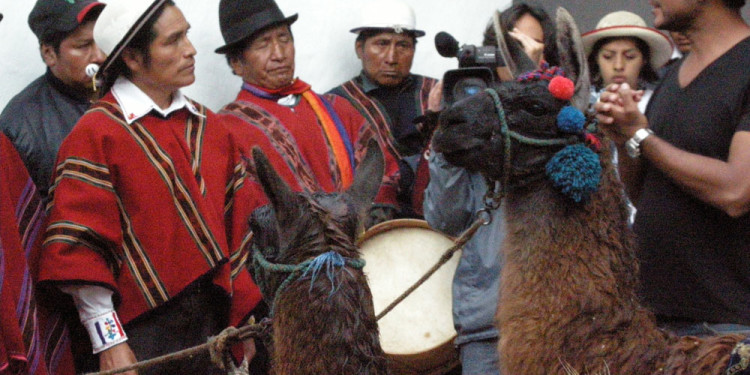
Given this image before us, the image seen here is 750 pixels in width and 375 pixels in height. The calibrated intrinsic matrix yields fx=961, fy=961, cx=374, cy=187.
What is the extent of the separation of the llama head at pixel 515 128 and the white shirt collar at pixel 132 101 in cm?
122

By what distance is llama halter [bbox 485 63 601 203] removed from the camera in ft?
8.85

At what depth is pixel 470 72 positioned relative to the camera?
3.46 m

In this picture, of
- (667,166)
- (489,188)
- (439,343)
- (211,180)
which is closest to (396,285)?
(439,343)

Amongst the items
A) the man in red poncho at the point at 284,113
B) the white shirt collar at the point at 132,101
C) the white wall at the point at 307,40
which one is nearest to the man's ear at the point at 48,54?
the white wall at the point at 307,40

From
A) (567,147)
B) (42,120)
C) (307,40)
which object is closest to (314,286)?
(567,147)

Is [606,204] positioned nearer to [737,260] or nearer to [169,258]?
[737,260]

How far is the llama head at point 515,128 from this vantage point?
9.19ft

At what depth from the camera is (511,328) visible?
2.72 metres

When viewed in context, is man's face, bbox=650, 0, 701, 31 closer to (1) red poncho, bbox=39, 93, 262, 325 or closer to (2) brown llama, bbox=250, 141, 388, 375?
(2) brown llama, bbox=250, 141, 388, 375

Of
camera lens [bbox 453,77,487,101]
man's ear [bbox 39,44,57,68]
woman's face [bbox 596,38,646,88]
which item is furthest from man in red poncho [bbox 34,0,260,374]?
woman's face [bbox 596,38,646,88]

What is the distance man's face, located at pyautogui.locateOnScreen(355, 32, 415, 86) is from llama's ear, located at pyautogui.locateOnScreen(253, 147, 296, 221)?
2.92 metres

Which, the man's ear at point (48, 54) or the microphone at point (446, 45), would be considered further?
the man's ear at point (48, 54)

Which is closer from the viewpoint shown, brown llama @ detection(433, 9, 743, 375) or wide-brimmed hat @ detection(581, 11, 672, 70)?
brown llama @ detection(433, 9, 743, 375)

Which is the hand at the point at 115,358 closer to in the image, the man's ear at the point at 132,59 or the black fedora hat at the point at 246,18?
the man's ear at the point at 132,59
